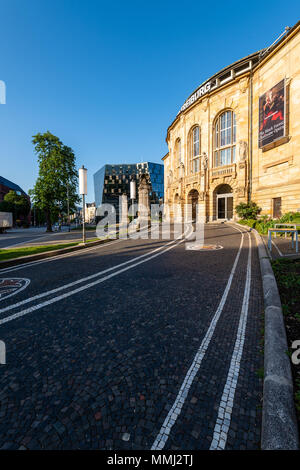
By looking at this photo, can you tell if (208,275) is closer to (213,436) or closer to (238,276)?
(238,276)

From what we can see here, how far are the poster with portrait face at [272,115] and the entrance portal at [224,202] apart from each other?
26.2 ft

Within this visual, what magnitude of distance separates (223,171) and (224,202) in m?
4.64

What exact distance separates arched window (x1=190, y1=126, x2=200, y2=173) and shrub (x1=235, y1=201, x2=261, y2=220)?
12116 millimetres

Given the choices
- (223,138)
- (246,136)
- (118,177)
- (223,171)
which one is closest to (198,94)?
(223,138)

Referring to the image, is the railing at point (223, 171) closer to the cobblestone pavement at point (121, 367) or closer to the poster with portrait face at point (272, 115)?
the poster with portrait face at point (272, 115)

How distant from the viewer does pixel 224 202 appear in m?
30.1

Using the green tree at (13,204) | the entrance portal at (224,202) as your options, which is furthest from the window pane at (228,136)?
the green tree at (13,204)

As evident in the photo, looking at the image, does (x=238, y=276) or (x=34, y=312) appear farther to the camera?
(x=238, y=276)

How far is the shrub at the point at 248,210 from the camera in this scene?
24131 mm

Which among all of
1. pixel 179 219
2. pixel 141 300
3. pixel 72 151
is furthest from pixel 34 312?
pixel 179 219

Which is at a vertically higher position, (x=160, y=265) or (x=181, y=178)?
(x=181, y=178)
